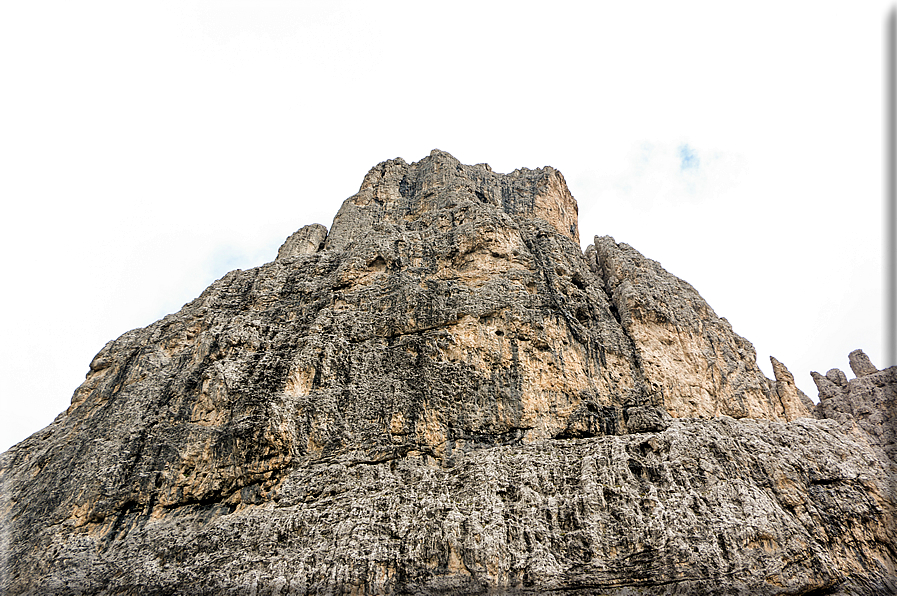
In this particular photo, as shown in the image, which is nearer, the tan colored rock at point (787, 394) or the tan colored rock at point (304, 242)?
the tan colored rock at point (787, 394)

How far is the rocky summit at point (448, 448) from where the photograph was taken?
2152 cm

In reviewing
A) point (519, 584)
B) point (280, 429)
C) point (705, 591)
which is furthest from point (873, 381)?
point (280, 429)

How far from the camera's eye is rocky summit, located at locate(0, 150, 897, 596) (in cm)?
2152

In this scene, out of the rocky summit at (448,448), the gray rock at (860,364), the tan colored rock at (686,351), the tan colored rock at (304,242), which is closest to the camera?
the rocky summit at (448,448)

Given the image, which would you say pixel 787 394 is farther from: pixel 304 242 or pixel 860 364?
pixel 304 242

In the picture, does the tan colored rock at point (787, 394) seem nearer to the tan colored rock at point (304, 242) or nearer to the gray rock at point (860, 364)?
the gray rock at point (860, 364)

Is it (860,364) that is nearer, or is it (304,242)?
(304,242)

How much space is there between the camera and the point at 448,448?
87.2 ft

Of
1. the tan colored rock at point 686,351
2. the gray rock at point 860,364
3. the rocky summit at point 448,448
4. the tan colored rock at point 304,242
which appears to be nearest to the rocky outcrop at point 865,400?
the gray rock at point 860,364

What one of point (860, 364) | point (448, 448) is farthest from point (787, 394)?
point (860, 364)

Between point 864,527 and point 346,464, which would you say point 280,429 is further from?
point 864,527

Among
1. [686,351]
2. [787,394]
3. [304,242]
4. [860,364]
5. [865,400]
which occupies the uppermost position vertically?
[304,242]

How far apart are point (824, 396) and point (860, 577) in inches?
1231

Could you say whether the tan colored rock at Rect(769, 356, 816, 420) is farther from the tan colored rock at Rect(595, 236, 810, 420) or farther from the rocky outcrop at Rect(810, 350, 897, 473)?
the rocky outcrop at Rect(810, 350, 897, 473)
